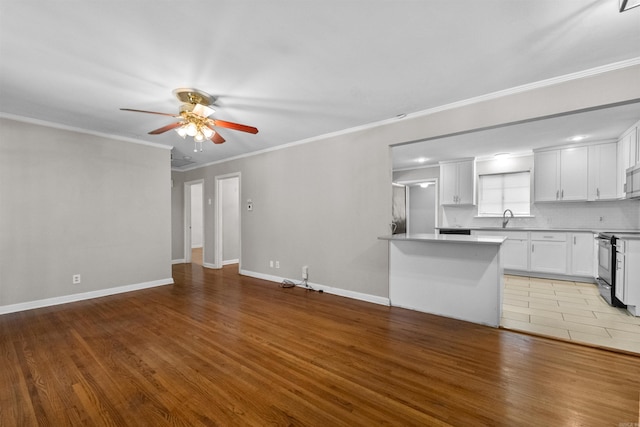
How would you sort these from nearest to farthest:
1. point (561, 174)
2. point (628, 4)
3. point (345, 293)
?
point (628, 4) → point (345, 293) → point (561, 174)

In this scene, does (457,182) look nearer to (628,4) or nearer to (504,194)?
(504,194)

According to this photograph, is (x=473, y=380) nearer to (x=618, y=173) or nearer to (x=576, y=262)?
(x=576, y=262)

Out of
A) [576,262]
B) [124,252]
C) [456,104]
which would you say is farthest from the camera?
[576,262]

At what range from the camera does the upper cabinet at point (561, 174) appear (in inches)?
199

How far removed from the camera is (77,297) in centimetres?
408

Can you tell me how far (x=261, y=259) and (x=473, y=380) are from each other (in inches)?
162

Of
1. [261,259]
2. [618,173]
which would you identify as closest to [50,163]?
[261,259]

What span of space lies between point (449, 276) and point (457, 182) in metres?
3.72

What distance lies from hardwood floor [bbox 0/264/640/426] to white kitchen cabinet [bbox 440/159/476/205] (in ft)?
12.6

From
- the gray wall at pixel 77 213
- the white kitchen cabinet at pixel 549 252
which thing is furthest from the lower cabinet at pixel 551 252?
the gray wall at pixel 77 213

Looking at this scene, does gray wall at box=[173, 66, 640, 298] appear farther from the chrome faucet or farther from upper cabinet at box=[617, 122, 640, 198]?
the chrome faucet

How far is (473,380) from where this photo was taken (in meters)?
2.03

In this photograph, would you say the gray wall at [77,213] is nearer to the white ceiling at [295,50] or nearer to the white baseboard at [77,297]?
the white baseboard at [77,297]

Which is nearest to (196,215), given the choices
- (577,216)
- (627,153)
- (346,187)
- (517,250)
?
(346,187)
